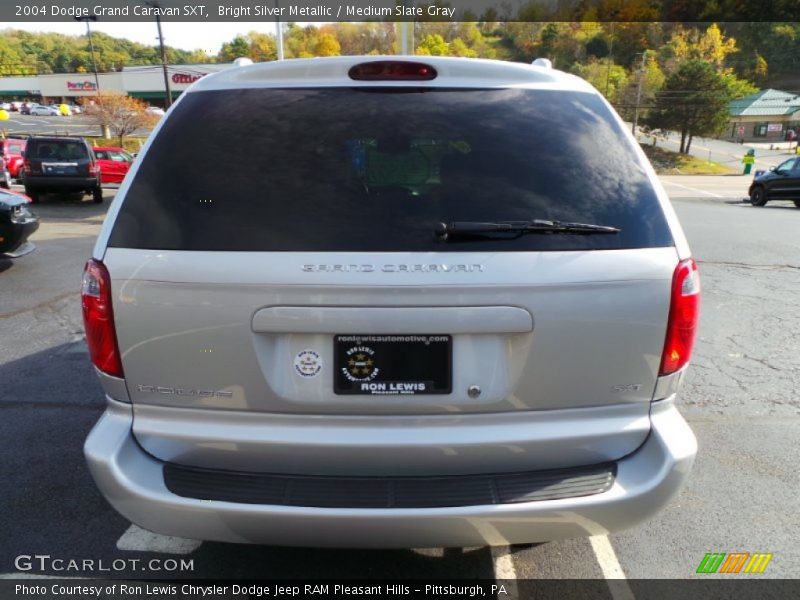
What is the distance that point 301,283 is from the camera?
1.75 metres

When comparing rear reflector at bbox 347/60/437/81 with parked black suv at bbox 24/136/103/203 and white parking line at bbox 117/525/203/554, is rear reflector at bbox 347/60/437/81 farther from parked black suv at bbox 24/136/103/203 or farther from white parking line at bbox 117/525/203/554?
parked black suv at bbox 24/136/103/203

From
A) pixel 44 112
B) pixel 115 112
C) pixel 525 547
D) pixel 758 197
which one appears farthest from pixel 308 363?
pixel 44 112

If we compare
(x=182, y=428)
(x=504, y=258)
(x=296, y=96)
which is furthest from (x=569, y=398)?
(x=296, y=96)

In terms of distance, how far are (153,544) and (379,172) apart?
6.40ft

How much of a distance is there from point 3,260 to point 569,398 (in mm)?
8704

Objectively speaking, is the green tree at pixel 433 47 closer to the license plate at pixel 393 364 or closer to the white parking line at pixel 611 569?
the white parking line at pixel 611 569

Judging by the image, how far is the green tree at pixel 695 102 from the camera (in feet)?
207

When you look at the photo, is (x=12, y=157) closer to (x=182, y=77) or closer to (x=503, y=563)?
(x=503, y=563)

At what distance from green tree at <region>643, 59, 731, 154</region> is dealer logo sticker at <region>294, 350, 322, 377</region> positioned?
70306 mm

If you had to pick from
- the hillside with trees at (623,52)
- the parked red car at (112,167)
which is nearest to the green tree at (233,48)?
the hillside with trees at (623,52)

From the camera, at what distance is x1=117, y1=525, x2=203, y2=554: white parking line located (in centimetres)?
255

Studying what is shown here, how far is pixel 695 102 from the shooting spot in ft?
207

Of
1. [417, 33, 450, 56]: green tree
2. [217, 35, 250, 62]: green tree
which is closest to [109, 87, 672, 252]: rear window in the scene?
[417, 33, 450, 56]: green tree

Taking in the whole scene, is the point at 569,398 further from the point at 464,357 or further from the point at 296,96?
the point at 296,96
